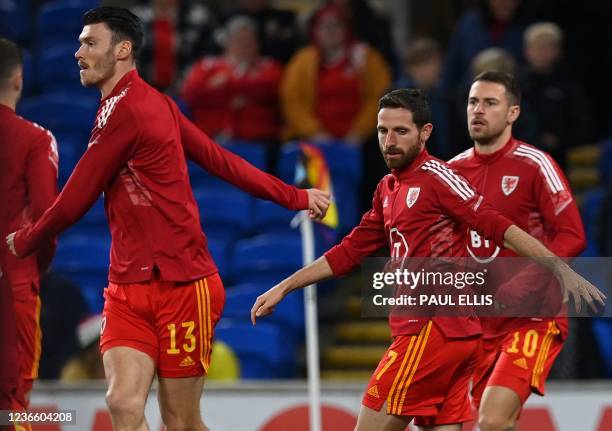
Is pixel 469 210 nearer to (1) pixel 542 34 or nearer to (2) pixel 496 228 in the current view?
(2) pixel 496 228

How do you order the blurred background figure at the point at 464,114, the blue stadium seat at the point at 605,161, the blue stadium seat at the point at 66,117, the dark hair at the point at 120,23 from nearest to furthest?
the dark hair at the point at 120,23 → the blurred background figure at the point at 464,114 → the blue stadium seat at the point at 605,161 → the blue stadium seat at the point at 66,117

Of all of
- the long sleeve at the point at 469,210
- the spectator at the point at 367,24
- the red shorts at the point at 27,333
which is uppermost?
the spectator at the point at 367,24

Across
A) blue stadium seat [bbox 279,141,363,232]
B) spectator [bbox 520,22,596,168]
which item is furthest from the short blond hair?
blue stadium seat [bbox 279,141,363,232]

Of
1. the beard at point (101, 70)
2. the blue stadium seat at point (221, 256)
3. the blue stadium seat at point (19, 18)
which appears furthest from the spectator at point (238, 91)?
the beard at point (101, 70)

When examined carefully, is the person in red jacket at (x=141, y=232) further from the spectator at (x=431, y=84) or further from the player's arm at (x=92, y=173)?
the spectator at (x=431, y=84)

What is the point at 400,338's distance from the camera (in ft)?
20.4

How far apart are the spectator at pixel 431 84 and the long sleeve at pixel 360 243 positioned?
3.48 metres

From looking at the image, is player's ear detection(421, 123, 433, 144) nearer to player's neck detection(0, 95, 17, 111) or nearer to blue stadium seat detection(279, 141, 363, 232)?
player's neck detection(0, 95, 17, 111)

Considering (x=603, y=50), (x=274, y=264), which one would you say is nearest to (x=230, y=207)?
(x=274, y=264)

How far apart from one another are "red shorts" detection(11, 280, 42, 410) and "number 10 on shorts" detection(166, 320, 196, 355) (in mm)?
896

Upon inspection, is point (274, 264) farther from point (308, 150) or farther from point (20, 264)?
point (20, 264)

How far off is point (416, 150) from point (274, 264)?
427 centimetres

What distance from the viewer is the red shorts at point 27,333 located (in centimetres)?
656

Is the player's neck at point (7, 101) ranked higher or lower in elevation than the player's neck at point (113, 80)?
lower
